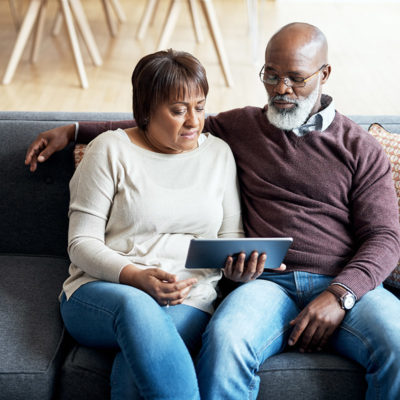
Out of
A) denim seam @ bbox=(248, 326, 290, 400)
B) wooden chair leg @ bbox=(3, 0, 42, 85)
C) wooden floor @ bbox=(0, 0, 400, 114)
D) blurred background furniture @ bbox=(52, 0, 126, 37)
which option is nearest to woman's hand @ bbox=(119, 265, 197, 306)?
denim seam @ bbox=(248, 326, 290, 400)

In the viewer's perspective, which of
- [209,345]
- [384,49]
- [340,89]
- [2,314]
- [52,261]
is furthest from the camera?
[384,49]

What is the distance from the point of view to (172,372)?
51.3 inches

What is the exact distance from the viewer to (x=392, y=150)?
177 cm

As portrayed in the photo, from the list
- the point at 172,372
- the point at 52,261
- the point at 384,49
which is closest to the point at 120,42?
the point at 384,49

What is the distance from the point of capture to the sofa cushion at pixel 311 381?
4.73 ft

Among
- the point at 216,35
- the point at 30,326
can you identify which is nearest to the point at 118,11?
the point at 216,35

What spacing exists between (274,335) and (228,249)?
239 millimetres

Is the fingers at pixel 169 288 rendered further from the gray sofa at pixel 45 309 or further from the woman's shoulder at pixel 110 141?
the woman's shoulder at pixel 110 141

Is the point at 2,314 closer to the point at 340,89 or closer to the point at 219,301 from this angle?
the point at 219,301

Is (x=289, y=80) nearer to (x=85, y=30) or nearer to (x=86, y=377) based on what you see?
(x=86, y=377)

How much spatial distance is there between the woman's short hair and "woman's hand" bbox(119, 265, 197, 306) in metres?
0.42

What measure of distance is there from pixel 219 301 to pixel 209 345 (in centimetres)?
30

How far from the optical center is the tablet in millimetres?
1424

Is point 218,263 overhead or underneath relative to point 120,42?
overhead
